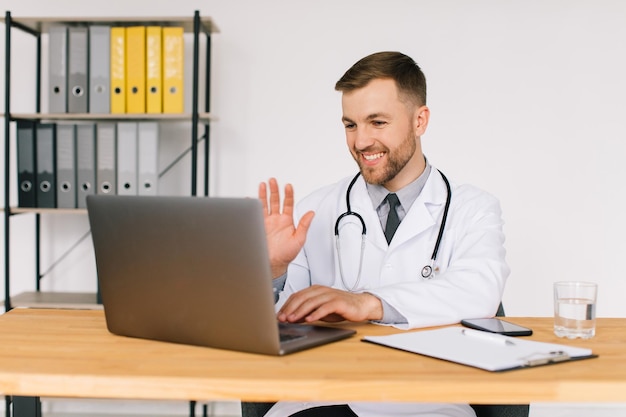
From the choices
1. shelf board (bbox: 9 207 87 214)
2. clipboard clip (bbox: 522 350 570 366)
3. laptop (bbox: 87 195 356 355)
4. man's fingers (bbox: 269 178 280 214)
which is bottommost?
shelf board (bbox: 9 207 87 214)

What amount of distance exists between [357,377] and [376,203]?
982 millimetres

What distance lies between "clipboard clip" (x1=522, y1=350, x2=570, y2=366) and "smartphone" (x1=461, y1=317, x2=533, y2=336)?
6.4 inches

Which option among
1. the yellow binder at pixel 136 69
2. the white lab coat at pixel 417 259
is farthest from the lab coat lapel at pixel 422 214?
the yellow binder at pixel 136 69

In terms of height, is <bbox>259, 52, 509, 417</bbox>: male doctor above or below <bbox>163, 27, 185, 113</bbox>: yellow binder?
below

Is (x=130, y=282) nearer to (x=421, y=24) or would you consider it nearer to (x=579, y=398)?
(x=579, y=398)

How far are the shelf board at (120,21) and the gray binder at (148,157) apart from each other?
0.40 meters

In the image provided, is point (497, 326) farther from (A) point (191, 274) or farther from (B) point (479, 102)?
(B) point (479, 102)

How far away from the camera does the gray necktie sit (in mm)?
1861

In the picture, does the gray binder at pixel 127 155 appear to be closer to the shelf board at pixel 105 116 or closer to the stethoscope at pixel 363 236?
the shelf board at pixel 105 116

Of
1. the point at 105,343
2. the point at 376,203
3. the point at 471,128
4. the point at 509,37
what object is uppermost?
the point at 509,37

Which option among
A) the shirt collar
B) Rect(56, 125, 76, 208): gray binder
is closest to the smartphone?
the shirt collar

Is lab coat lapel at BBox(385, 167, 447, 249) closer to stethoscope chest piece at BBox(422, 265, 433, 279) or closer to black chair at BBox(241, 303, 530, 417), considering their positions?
stethoscope chest piece at BBox(422, 265, 433, 279)

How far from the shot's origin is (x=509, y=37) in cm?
315

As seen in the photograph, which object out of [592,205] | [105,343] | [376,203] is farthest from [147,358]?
[592,205]
